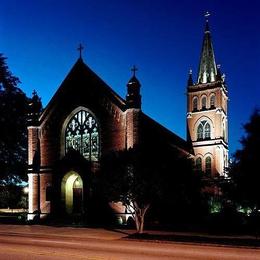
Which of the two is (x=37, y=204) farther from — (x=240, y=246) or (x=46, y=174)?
(x=240, y=246)

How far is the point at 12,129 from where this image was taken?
5397 centimetres

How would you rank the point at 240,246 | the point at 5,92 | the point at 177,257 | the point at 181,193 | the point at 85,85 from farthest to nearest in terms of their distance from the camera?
1. the point at 5,92
2. the point at 85,85
3. the point at 181,193
4. the point at 240,246
5. the point at 177,257

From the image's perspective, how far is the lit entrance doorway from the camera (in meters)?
45.6

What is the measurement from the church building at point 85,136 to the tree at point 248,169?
15.5 meters

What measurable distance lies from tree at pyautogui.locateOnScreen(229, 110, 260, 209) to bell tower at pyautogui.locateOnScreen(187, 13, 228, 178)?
892 inches

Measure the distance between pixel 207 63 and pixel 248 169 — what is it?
3022 cm

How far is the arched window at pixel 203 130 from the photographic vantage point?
169 feet

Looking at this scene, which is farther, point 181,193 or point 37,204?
point 37,204

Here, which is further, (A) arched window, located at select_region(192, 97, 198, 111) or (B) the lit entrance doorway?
(A) arched window, located at select_region(192, 97, 198, 111)

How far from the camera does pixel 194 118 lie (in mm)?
52250

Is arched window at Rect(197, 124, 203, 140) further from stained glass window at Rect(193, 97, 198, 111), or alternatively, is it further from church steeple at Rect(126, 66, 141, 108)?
church steeple at Rect(126, 66, 141, 108)

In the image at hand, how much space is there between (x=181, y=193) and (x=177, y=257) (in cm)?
1101

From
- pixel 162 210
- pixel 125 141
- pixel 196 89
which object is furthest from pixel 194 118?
pixel 162 210

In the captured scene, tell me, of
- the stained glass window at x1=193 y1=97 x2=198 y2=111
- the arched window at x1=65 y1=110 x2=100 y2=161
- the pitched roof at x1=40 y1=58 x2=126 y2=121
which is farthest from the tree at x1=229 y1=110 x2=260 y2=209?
the stained glass window at x1=193 y1=97 x2=198 y2=111
